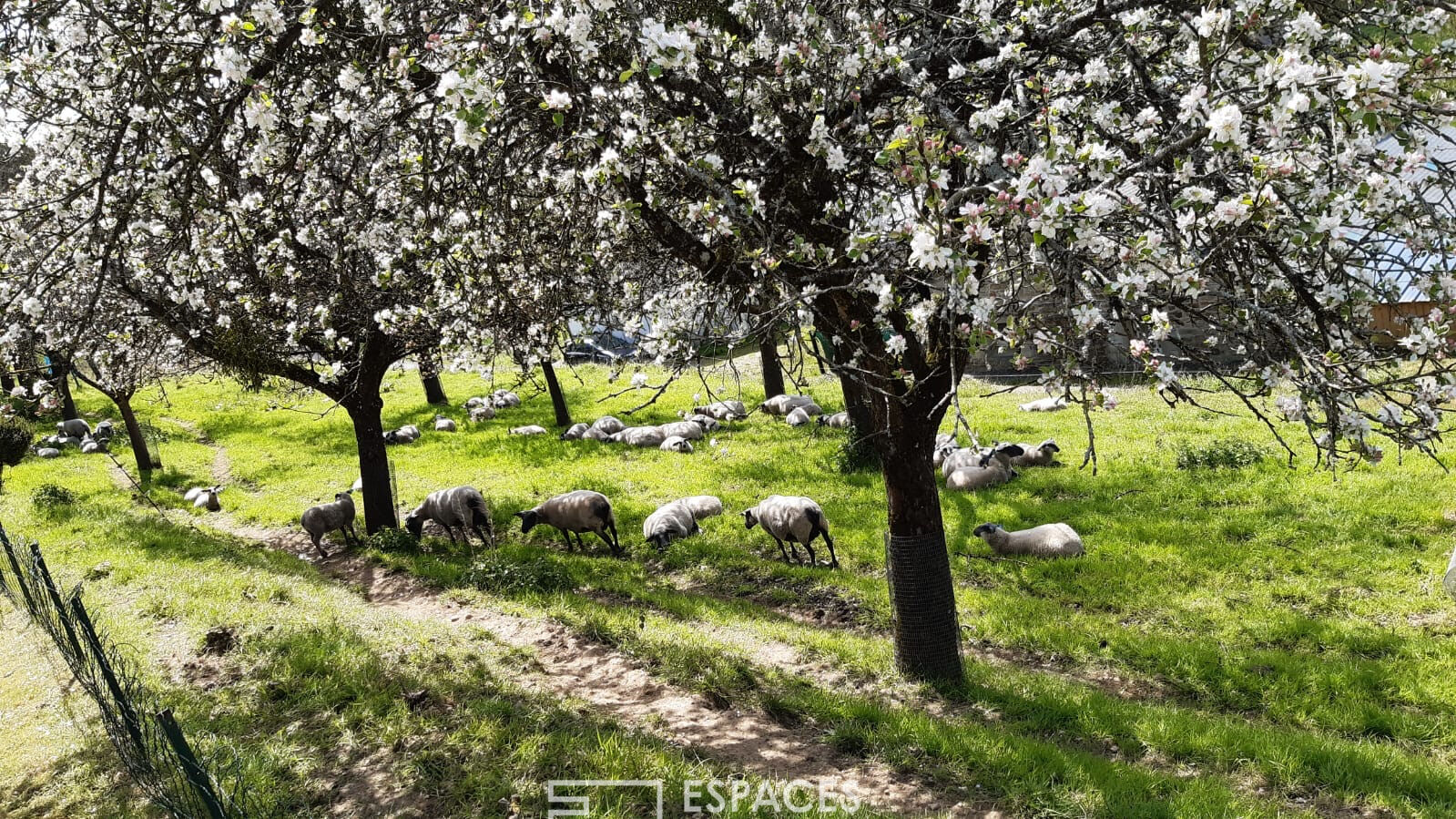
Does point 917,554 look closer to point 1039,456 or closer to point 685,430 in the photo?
point 1039,456

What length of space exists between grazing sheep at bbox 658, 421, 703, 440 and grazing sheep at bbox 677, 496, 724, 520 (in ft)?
17.6

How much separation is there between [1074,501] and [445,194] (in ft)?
33.9

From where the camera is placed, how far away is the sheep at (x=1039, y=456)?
1614cm

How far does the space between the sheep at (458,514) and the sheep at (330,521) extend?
1.15 metres

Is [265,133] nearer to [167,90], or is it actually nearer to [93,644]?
[167,90]

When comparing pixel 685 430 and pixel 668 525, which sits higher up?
pixel 685 430

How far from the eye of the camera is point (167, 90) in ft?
20.4

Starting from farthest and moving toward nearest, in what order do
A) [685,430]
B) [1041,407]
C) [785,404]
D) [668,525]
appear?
[785,404] < [685,430] < [1041,407] < [668,525]

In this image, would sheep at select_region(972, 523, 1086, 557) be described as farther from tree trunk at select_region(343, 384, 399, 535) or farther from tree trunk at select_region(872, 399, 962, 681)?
tree trunk at select_region(343, 384, 399, 535)

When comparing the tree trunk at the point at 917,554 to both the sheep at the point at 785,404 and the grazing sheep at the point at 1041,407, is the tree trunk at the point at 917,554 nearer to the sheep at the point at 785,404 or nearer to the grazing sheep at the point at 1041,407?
the grazing sheep at the point at 1041,407

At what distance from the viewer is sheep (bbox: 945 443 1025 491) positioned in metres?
15.1

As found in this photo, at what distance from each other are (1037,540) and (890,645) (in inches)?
146

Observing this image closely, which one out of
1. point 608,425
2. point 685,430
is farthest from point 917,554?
point 608,425

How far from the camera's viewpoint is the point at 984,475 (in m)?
15.1
